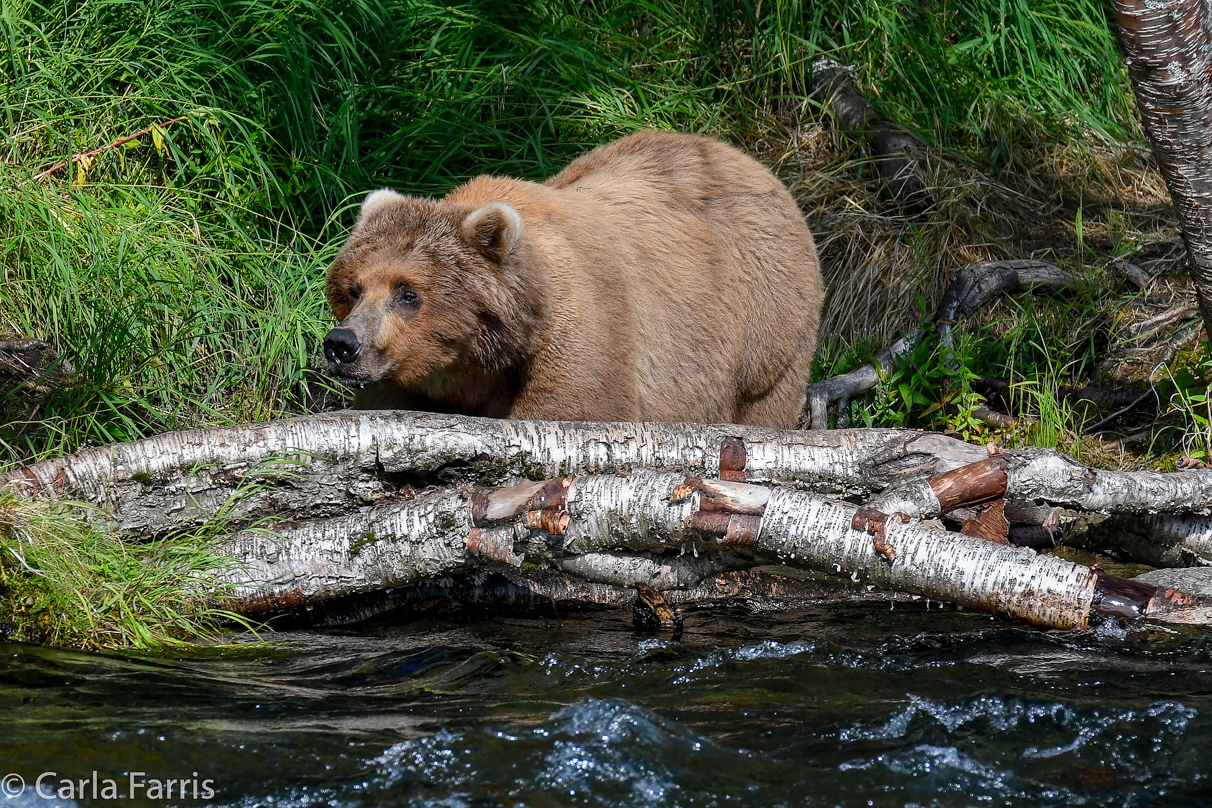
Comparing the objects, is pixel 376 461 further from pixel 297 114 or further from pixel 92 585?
pixel 297 114

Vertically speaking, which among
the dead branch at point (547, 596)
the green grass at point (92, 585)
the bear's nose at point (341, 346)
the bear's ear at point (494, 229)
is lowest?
the dead branch at point (547, 596)

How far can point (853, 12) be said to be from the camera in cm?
804

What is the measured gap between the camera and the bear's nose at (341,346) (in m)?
4.55

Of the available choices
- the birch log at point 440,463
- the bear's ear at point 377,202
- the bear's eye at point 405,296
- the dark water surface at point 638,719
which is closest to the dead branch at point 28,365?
the birch log at point 440,463

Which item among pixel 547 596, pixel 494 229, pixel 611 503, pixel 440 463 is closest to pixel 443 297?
pixel 494 229

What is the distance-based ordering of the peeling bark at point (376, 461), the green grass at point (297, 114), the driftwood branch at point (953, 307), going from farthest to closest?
the driftwood branch at point (953, 307)
the green grass at point (297, 114)
the peeling bark at point (376, 461)

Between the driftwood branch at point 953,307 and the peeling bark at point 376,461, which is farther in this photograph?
the driftwood branch at point 953,307

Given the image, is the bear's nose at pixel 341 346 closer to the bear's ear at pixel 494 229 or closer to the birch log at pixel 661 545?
the bear's ear at pixel 494 229

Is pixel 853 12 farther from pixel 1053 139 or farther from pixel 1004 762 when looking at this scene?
pixel 1004 762

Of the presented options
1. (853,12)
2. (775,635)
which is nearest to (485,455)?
(775,635)

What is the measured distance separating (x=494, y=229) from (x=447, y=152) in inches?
101

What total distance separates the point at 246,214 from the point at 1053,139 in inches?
209

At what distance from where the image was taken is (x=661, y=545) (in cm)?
376

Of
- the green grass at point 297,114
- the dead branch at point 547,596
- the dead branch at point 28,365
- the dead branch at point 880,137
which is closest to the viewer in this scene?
the dead branch at point 547,596
